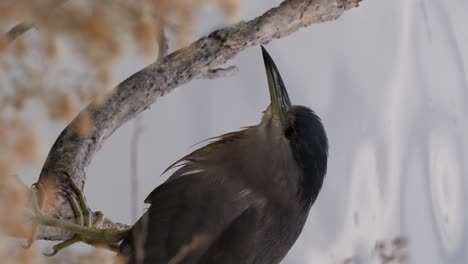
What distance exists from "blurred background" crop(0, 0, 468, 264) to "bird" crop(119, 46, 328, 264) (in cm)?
38

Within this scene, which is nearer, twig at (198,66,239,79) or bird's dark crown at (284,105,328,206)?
bird's dark crown at (284,105,328,206)

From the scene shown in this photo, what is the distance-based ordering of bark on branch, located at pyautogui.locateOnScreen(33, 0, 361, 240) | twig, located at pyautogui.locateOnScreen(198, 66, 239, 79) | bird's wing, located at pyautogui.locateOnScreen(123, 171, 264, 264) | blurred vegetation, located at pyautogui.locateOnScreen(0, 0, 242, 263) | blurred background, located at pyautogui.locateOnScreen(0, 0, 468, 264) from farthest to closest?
1. blurred background, located at pyautogui.locateOnScreen(0, 0, 468, 264)
2. twig, located at pyautogui.locateOnScreen(198, 66, 239, 79)
3. bark on branch, located at pyautogui.locateOnScreen(33, 0, 361, 240)
4. bird's wing, located at pyautogui.locateOnScreen(123, 171, 264, 264)
5. blurred vegetation, located at pyautogui.locateOnScreen(0, 0, 242, 263)

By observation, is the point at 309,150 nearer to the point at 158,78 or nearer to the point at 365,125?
the point at 158,78

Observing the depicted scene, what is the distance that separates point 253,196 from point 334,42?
0.99 m

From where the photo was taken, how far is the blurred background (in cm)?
132

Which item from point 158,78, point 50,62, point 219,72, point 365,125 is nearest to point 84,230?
point 158,78

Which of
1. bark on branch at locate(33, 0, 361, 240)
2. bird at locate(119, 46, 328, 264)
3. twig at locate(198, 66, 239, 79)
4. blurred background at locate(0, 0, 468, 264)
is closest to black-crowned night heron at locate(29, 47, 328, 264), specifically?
bird at locate(119, 46, 328, 264)

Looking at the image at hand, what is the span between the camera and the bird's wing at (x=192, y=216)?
75 cm

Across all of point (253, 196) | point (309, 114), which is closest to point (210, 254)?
point (253, 196)

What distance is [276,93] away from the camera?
0.84 metres

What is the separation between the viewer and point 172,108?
1355mm

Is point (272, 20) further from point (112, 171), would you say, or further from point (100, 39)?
point (100, 39)

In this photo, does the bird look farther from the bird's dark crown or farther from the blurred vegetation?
the blurred vegetation

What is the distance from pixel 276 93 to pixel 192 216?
0.20m
